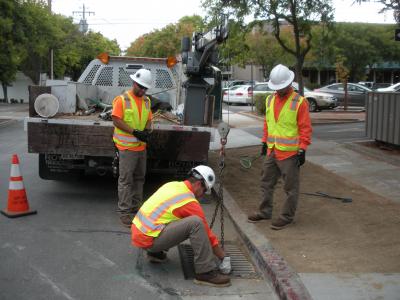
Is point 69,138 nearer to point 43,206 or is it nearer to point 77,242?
point 43,206

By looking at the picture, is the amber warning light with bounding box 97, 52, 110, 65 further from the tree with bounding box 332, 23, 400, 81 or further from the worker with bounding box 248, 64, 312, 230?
the tree with bounding box 332, 23, 400, 81

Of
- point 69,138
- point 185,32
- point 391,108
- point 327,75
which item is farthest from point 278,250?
point 327,75

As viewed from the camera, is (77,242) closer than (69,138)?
Yes

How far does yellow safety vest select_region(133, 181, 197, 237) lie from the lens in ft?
16.0

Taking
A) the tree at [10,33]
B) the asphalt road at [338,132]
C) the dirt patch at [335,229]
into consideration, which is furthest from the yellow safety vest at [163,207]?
the tree at [10,33]

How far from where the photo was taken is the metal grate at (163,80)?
33.8ft

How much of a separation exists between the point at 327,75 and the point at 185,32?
1627 cm

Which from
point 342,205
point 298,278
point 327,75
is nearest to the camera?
point 298,278

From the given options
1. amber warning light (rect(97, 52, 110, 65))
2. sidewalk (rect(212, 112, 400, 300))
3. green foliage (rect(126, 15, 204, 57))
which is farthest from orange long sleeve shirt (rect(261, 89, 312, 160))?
green foliage (rect(126, 15, 204, 57))

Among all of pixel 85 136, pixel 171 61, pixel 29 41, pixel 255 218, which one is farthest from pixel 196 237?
pixel 29 41

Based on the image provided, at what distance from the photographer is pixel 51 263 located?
5.39 m

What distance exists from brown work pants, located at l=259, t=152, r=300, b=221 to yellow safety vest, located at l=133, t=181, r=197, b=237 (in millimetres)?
1778

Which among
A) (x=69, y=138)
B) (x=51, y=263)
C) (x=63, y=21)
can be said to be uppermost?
(x=63, y=21)

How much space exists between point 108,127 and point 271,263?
332 cm
